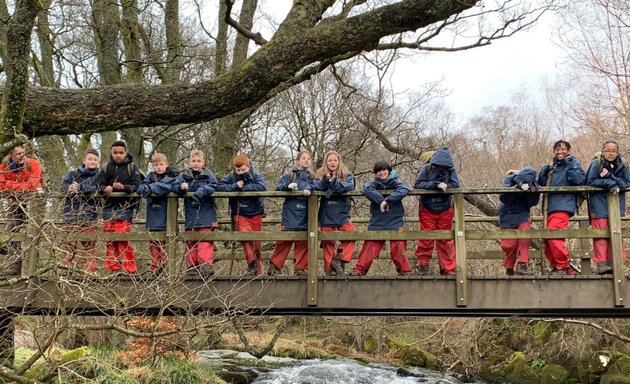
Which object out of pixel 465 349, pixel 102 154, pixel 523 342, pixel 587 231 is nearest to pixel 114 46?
pixel 102 154

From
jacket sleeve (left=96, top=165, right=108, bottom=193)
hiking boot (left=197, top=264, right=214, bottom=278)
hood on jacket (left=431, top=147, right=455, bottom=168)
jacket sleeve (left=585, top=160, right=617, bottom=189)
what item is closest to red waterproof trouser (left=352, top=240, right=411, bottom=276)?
hood on jacket (left=431, top=147, right=455, bottom=168)

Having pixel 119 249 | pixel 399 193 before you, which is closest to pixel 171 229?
pixel 119 249

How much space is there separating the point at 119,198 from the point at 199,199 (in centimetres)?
111

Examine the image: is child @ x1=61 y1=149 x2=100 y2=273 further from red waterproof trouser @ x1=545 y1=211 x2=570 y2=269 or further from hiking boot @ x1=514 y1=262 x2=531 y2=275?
red waterproof trouser @ x1=545 y1=211 x2=570 y2=269

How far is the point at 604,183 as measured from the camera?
261 inches

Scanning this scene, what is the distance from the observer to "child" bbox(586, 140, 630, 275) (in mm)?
6680

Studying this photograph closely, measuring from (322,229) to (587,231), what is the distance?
2899 millimetres

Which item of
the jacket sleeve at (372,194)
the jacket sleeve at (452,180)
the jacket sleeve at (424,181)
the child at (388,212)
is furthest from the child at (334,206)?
the jacket sleeve at (452,180)

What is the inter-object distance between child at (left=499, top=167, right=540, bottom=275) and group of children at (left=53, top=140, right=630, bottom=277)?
12 mm

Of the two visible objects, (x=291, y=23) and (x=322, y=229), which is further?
(x=291, y=23)

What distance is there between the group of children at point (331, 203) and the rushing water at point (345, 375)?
28.3 feet

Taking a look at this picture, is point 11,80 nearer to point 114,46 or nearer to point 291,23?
point 291,23

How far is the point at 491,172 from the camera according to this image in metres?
31.4

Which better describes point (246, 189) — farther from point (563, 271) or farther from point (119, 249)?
point (563, 271)
